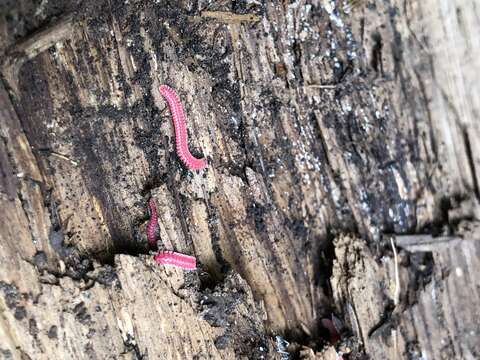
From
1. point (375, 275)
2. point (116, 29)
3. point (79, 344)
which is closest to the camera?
point (79, 344)

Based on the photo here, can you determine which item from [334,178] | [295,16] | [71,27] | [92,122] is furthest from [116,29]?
[334,178]

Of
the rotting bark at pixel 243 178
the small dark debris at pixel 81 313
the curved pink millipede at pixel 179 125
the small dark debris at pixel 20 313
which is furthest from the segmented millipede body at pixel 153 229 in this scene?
the small dark debris at pixel 20 313

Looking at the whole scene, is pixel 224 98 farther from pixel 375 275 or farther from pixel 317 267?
pixel 375 275

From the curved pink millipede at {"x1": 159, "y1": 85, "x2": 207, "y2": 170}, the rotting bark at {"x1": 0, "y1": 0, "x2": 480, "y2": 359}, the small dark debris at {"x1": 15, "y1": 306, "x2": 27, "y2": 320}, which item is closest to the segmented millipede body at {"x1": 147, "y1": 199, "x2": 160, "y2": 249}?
the rotting bark at {"x1": 0, "y1": 0, "x2": 480, "y2": 359}

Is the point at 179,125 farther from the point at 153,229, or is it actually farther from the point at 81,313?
the point at 81,313

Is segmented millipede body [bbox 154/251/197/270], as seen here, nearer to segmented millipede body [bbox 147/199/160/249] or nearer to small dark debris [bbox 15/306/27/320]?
segmented millipede body [bbox 147/199/160/249]

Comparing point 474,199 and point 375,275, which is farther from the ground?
point 474,199

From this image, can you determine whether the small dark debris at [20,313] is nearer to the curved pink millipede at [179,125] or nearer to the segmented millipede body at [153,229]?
the segmented millipede body at [153,229]
